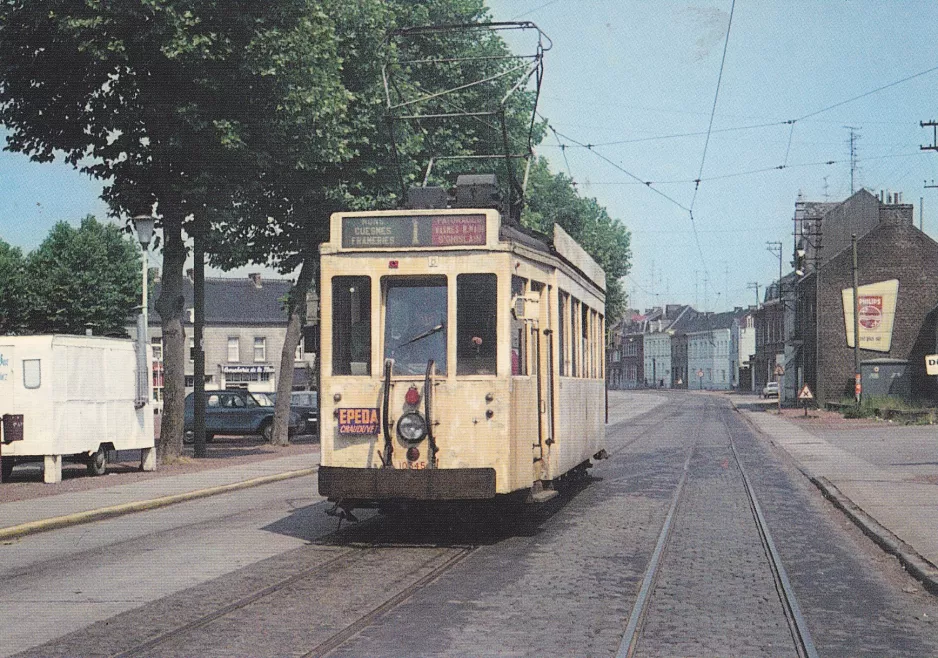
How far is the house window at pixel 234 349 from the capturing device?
83.3 metres

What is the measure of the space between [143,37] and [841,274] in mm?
51324

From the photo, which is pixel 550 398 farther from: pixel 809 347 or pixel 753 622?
pixel 809 347

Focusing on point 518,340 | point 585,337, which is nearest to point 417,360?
point 518,340

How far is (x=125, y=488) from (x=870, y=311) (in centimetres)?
5260

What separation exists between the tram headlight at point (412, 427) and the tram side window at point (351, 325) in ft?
1.99

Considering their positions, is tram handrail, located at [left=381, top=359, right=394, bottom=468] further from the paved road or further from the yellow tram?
the paved road

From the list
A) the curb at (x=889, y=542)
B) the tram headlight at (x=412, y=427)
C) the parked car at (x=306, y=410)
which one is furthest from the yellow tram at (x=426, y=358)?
the parked car at (x=306, y=410)

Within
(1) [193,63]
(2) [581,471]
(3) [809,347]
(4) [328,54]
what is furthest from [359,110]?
(3) [809,347]

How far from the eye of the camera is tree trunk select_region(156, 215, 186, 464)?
2348 centimetres

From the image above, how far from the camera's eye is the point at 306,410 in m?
41.1

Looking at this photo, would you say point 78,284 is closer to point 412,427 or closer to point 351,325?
point 351,325

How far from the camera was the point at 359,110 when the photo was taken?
2820cm

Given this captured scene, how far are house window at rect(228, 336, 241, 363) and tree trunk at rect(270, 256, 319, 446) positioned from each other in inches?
2039

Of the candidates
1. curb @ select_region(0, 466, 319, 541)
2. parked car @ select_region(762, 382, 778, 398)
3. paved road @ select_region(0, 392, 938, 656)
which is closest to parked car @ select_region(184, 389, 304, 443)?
curb @ select_region(0, 466, 319, 541)
